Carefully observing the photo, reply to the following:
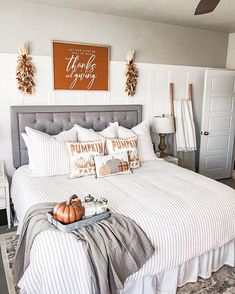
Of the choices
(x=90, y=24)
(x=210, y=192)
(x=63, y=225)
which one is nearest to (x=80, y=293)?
(x=63, y=225)

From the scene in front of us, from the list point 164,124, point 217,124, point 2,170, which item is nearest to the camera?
point 2,170

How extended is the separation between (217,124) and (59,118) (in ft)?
9.11

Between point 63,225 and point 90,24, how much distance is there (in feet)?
9.17

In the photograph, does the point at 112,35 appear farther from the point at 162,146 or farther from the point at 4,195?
the point at 4,195

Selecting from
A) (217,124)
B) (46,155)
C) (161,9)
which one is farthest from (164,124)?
(46,155)

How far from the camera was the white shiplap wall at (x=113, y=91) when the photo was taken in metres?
3.12

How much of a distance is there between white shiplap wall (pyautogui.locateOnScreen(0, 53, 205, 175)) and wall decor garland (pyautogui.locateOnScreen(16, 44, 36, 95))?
61mm

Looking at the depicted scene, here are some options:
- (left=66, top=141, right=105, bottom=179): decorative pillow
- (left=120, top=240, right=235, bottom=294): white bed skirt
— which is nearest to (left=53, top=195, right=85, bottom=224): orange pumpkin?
(left=120, top=240, right=235, bottom=294): white bed skirt

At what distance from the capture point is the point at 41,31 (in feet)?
10.4

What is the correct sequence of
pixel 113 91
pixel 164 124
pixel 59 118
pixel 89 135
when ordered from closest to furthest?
pixel 89 135
pixel 59 118
pixel 113 91
pixel 164 124

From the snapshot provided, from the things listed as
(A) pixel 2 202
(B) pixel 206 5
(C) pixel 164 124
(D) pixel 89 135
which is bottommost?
(A) pixel 2 202

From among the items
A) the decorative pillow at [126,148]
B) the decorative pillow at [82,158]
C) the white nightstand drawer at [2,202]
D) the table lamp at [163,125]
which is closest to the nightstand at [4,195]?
the white nightstand drawer at [2,202]

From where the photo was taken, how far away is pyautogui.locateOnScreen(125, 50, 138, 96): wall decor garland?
3.71 metres

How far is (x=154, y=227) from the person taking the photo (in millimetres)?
1821
